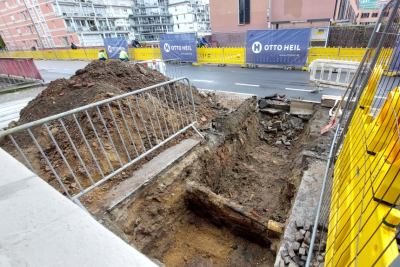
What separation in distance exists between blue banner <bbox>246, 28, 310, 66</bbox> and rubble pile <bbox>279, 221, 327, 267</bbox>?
11.8 m

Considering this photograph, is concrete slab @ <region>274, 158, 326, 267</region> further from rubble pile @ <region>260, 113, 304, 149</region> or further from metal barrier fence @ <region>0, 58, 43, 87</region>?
metal barrier fence @ <region>0, 58, 43, 87</region>

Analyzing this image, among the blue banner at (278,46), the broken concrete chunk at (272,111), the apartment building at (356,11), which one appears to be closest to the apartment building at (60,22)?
the blue banner at (278,46)

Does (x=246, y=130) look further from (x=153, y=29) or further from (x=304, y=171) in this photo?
(x=153, y=29)

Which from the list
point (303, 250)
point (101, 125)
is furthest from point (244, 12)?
point (303, 250)

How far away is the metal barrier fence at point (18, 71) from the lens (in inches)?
425

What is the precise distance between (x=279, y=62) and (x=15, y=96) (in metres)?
14.4

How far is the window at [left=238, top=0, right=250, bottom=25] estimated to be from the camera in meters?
20.9

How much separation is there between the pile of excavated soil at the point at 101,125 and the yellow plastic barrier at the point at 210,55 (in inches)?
361

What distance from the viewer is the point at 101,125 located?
13.0 feet

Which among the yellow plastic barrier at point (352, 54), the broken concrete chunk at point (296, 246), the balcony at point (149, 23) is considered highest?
the balcony at point (149, 23)

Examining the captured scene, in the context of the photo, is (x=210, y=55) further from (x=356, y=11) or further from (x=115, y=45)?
(x=356, y=11)

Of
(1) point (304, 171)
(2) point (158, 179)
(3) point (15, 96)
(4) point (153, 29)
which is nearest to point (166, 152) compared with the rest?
(2) point (158, 179)

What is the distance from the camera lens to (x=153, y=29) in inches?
2149

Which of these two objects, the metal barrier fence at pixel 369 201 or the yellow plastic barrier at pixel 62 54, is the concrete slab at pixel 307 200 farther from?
the yellow plastic barrier at pixel 62 54
